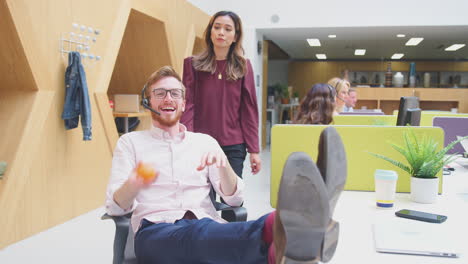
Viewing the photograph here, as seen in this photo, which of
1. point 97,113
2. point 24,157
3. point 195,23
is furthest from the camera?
point 195,23

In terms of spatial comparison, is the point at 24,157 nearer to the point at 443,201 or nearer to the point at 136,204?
the point at 136,204

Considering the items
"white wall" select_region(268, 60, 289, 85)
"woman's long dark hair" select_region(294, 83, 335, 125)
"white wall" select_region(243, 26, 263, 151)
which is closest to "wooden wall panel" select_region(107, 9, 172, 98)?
"white wall" select_region(243, 26, 263, 151)

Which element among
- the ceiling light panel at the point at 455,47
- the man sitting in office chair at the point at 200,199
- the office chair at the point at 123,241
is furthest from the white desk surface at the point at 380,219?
the ceiling light panel at the point at 455,47

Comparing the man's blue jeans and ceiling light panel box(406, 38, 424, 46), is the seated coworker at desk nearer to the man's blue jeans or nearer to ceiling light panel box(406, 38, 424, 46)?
the man's blue jeans

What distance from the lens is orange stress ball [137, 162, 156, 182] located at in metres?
1.29

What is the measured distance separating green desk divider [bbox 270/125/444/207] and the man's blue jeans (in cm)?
65

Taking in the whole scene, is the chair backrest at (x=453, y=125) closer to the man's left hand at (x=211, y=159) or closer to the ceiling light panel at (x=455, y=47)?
the man's left hand at (x=211, y=159)

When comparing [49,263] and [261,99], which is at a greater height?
[261,99]

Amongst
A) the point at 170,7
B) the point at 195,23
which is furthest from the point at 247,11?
the point at 170,7

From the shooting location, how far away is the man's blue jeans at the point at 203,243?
47.4 inches

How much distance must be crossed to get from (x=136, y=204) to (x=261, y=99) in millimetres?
7632

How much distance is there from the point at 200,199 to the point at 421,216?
2.53ft

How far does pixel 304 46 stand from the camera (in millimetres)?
11609

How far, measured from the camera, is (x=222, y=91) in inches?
91.6
